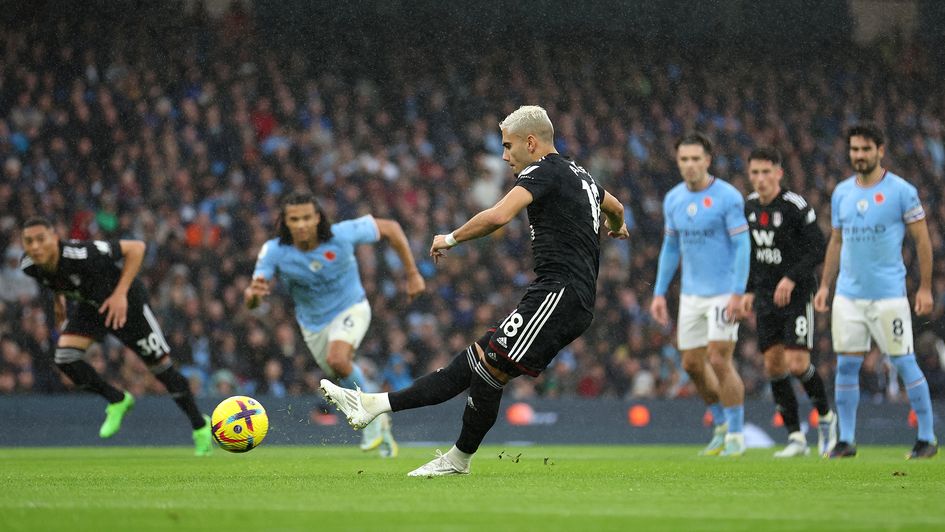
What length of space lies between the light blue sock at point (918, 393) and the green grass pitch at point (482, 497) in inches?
41.3

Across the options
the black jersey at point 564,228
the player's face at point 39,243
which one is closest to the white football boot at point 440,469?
the black jersey at point 564,228

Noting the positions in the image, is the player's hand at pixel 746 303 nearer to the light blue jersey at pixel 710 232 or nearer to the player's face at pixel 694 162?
the light blue jersey at pixel 710 232

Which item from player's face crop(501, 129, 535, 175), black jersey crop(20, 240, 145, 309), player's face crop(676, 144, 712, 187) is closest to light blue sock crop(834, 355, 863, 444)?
player's face crop(676, 144, 712, 187)

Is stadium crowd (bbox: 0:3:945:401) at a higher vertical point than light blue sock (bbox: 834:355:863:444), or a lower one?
higher

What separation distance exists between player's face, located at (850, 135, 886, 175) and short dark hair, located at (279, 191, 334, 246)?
4228mm

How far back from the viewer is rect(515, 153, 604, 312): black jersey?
7117mm

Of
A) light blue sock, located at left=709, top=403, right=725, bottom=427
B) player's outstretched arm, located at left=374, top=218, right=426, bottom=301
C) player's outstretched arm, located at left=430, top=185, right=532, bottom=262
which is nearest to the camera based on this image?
player's outstretched arm, located at left=430, top=185, right=532, bottom=262

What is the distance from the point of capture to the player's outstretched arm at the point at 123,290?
433 inches

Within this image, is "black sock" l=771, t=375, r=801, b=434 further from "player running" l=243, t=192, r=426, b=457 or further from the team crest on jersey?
"player running" l=243, t=192, r=426, b=457

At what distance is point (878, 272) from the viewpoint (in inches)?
403

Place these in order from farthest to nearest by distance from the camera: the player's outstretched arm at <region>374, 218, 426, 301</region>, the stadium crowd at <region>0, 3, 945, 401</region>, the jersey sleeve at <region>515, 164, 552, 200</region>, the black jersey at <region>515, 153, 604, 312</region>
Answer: the stadium crowd at <region>0, 3, 945, 401</region>
the player's outstretched arm at <region>374, 218, 426, 301</region>
the black jersey at <region>515, 153, 604, 312</region>
the jersey sleeve at <region>515, 164, 552, 200</region>

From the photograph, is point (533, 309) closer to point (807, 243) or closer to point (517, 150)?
point (517, 150)

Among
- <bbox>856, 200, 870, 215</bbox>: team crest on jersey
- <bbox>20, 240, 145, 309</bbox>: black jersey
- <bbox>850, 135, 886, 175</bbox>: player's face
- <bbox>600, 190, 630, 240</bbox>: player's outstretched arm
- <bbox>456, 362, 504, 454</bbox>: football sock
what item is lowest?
<bbox>456, 362, 504, 454</bbox>: football sock

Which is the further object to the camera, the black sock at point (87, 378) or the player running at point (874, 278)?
the black sock at point (87, 378)
